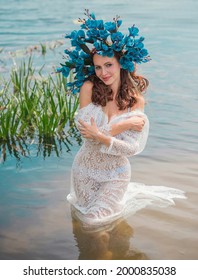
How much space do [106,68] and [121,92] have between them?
0.23 m

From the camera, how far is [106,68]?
420cm

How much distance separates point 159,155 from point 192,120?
148 centimetres

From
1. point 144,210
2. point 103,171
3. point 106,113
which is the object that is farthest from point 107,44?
point 144,210

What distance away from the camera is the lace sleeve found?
4.18m

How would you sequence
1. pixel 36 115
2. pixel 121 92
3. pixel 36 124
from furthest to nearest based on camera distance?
pixel 36 124
pixel 36 115
pixel 121 92

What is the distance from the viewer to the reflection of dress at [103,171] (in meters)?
4.27

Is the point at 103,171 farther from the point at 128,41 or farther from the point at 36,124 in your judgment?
the point at 36,124

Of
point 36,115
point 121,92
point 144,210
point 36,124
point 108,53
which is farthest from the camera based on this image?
point 36,124

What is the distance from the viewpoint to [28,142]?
22.0 ft

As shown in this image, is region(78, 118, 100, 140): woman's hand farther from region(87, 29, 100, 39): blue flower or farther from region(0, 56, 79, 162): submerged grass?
region(0, 56, 79, 162): submerged grass

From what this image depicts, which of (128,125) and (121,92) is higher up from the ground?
(121,92)

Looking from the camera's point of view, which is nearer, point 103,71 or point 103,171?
→ point 103,71

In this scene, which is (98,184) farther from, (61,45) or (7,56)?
(61,45)
